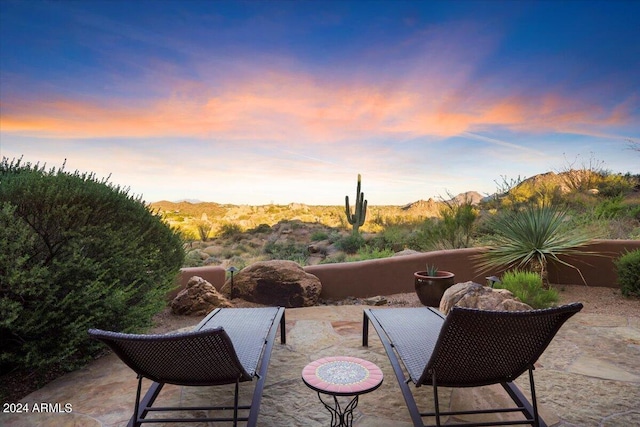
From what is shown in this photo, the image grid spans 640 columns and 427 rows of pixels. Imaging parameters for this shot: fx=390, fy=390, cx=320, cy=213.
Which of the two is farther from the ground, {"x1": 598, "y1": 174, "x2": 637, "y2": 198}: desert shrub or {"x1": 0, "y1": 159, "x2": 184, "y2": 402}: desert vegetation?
{"x1": 598, "y1": 174, "x2": 637, "y2": 198}: desert shrub

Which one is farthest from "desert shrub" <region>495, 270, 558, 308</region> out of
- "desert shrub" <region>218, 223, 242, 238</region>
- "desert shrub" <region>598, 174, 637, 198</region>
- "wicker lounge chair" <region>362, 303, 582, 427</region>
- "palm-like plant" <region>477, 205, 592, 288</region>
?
"desert shrub" <region>218, 223, 242, 238</region>

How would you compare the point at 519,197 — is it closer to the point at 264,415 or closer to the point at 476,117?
the point at 476,117

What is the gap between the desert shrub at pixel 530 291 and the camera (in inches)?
209

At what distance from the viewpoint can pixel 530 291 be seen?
18.0 ft

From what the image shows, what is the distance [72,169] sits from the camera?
420 centimetres

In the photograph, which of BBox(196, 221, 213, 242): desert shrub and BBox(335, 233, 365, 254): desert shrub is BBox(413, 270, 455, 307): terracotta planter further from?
BBox(196, 221, 213, 242): desert shrub

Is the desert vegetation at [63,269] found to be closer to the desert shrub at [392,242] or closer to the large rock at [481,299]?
the large rock at [481,299]

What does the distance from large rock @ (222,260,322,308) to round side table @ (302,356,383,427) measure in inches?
153

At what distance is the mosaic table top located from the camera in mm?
2045

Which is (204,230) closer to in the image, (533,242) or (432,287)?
(432,287)

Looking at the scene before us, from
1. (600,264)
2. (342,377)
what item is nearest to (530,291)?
(600,264)

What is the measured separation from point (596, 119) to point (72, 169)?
11.7 meters

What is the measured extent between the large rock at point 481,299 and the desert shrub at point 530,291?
29.3 inches

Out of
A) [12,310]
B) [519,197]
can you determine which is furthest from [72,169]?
[519,197]
